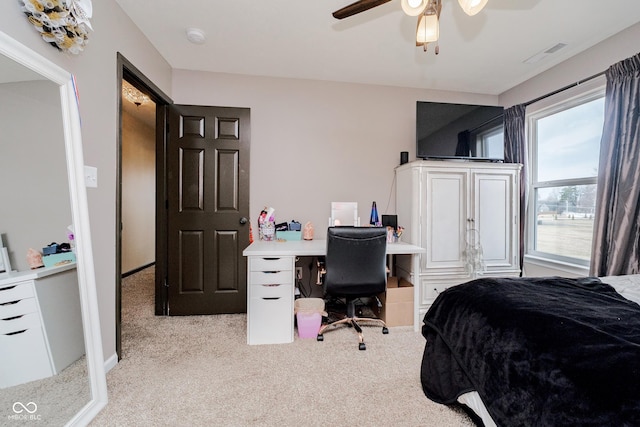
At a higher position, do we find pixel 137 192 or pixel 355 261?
pixel 137 192

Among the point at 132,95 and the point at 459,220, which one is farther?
the point at 132,95

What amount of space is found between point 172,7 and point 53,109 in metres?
1.19

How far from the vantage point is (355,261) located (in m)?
2.12

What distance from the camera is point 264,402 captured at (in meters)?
1.49

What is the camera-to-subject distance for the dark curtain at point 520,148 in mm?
2912

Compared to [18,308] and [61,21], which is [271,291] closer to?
[18,308]

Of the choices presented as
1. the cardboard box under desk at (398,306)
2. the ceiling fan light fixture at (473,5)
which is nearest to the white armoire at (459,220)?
the cardboard box under desk at (398,306)

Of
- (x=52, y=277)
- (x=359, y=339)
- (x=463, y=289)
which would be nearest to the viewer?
(x=52, y=277)

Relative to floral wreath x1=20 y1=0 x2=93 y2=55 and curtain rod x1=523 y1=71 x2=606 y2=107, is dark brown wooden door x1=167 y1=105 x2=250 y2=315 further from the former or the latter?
curtain rod x1=523 y1=71 x2=606 y2=107

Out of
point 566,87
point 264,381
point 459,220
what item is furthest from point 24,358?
point 566,87

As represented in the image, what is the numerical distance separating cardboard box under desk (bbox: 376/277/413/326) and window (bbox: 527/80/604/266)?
1.64 m

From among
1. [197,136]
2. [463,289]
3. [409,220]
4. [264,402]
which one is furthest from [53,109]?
[409,220]

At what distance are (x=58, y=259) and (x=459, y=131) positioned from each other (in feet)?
11.3

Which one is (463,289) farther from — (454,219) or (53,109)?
(53,109)
